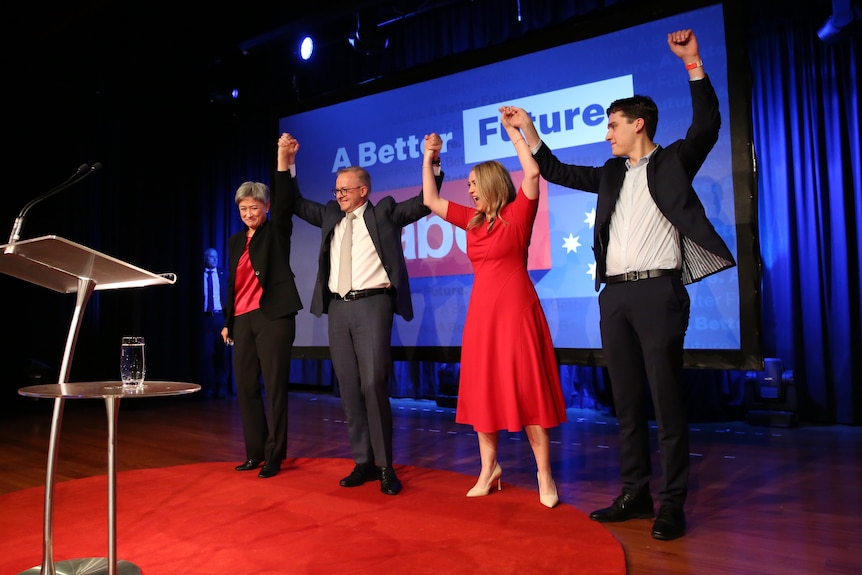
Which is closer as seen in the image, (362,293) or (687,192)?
(687,192)

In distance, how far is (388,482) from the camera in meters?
2.83

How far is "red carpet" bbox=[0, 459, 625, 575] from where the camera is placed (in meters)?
1.97

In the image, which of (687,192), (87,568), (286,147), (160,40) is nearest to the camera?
(87,568)

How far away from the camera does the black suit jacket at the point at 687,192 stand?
228cm

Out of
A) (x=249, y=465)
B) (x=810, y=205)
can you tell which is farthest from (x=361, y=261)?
(x=810, y=205)

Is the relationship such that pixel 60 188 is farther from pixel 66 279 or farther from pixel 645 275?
pixel 645 275

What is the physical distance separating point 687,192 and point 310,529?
1.80m

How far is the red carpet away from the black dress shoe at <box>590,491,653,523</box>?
7 centimetres

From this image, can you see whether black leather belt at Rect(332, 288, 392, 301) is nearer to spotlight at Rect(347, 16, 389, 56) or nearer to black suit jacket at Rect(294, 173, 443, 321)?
black suit jacket at Rect(294, 173, 443, 321)

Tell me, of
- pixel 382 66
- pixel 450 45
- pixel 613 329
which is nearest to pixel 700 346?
pixel 613 329

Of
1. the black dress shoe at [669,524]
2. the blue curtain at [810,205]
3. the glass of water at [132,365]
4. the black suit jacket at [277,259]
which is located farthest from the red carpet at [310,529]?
the blue curtain at [810,205]

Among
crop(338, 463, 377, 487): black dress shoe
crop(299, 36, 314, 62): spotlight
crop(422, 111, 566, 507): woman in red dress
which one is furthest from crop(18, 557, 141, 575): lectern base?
crop(299, 36, 314, 62): spotlight

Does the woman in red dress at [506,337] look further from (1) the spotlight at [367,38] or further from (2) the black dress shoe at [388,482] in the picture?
(1) the spotlight at [367,38]

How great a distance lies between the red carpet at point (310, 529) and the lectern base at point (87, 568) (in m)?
0.05
